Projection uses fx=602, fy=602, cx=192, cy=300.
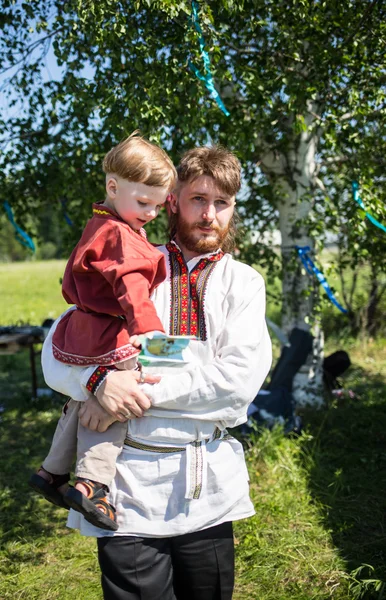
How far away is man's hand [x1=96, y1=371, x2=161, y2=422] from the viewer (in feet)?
5.97

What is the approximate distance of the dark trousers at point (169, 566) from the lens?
1.90 m

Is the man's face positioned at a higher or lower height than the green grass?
higher

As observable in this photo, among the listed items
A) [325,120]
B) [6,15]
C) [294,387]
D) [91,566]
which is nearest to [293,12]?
[325,120]

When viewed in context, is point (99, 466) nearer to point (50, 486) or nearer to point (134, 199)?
point (50, 486)

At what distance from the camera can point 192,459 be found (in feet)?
6.28

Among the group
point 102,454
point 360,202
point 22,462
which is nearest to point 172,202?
point 102,454

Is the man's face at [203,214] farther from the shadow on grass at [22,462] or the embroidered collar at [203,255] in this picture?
the shadow on grass at [22,462]

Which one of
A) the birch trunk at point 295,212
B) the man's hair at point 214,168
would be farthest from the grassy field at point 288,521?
the man's hair at point 214,168

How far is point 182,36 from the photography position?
3951 mm

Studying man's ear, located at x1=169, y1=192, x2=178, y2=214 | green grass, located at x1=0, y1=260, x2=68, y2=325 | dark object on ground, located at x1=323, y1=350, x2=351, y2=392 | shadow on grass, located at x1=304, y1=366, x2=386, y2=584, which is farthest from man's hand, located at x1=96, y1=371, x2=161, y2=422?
green grass, located at x1=0, y1=260, x2=68, y2=325

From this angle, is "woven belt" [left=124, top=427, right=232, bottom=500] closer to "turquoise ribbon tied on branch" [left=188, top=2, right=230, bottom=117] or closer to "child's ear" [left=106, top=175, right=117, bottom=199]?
"child's ear" [left=106, top=175, right=117, bottom=199]

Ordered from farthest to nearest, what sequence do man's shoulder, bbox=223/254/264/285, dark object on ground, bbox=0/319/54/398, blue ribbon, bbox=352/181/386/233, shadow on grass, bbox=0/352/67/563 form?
dark object on ground, bbox=0/319/54/398
blue ribbon, bbox=352/181/386/233
shadow on grass, bbox=0/352/67/563
man's shoulder, bbox=223/254/264/285

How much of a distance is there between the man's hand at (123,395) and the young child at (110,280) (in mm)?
49

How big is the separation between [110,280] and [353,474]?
3.41 meters
